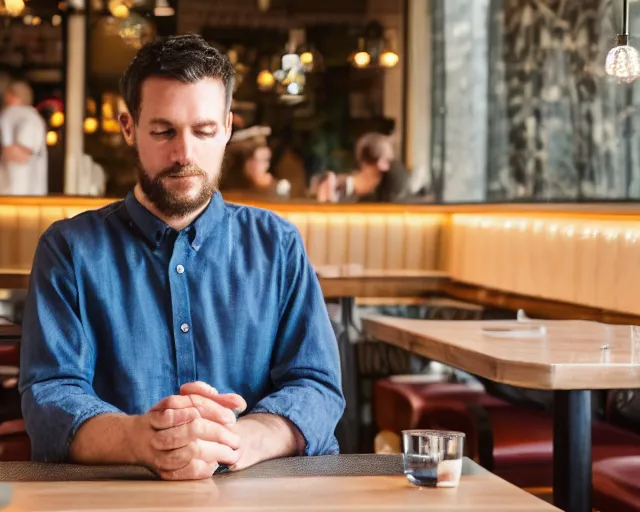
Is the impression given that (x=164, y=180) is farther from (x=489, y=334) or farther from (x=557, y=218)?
(x=557, y=218)

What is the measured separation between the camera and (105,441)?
61.0 inches

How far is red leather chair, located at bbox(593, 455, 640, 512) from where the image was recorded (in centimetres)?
297

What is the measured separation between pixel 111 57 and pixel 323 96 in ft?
4.99


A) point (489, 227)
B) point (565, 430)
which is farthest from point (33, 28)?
point (565, 430)

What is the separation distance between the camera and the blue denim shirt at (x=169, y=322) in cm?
173

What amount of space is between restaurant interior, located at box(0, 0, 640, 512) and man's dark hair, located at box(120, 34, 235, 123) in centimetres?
135

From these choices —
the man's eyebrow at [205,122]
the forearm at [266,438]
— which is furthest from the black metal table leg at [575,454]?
the man's eyebrow at [205,122]

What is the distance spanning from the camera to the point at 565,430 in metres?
2.96

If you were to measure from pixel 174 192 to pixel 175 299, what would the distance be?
166 millimetres

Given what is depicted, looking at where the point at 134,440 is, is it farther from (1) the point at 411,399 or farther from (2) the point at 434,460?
(1) the point at 411,399

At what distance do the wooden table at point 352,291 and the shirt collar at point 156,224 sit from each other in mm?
2887

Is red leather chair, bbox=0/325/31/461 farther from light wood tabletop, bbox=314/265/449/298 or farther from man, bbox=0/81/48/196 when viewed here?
man, bbox=0/81/48/196

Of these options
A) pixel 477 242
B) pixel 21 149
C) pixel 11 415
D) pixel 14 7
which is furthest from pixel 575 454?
pixel 14 7

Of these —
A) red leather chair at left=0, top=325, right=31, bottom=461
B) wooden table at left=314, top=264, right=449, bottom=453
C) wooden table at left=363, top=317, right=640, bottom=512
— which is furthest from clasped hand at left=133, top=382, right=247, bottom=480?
wooden table at left=314, top=264, right=449, bottom=453
